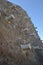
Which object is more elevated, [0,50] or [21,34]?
[21,34]

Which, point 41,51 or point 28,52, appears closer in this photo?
point 28,52

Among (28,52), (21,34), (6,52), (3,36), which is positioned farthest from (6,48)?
(21,34)

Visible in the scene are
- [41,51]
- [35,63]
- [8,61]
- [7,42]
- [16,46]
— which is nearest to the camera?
[8,61]

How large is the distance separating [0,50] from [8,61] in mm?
788

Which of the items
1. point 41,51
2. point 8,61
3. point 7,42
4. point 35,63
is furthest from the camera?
point 41,51

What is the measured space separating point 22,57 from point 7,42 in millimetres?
1372

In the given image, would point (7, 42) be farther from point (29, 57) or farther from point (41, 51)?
point (41, 51)

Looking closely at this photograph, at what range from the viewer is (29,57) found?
1258 centimetres

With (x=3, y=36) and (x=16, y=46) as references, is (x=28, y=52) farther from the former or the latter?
(x=3, y=36)

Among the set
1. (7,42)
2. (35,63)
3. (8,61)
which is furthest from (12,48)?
(35,63)

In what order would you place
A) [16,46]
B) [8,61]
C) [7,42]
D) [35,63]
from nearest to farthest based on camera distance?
[8,61] < [7,42] < [16,46] < [35,63]

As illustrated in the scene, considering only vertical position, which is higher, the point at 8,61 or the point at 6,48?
the point at 6,48

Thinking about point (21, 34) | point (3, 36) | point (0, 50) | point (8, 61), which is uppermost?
point (21, 34)

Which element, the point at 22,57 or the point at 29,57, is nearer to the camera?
the point at 22,57
